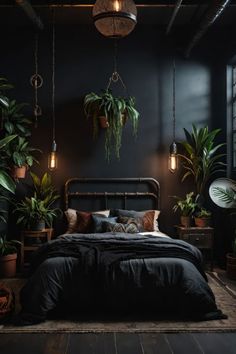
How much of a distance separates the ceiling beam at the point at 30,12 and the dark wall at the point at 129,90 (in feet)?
1.14

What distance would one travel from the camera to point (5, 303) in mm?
3453

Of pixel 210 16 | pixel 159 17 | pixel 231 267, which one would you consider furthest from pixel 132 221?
pixel 159 17

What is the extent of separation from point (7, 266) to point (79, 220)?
45.0 inches

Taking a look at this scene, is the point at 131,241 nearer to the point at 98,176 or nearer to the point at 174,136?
the point at 98,176

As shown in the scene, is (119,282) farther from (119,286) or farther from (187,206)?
(187,206)

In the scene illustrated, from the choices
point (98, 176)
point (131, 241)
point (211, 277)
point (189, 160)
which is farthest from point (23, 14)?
point (211, 277)

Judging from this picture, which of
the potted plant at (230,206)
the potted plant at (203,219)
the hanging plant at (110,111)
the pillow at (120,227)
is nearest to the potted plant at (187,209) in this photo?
the potted plant at (203,219)

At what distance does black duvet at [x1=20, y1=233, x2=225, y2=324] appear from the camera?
3.53 metres

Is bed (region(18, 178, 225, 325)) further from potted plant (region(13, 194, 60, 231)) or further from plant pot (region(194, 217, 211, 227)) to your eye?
plant pot (region(194, 217, 211, 227))

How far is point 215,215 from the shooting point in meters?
5.92

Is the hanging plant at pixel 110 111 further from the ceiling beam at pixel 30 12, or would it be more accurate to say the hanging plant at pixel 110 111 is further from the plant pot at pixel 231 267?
the plant pot at pixel 231 267

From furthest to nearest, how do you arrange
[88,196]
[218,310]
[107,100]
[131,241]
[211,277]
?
1. [88,196]
2. [107,100]
3. [211,277]
4. [131,241]
5. [218,310]

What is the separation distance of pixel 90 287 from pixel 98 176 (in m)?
2.55

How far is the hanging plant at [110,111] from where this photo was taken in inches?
215
